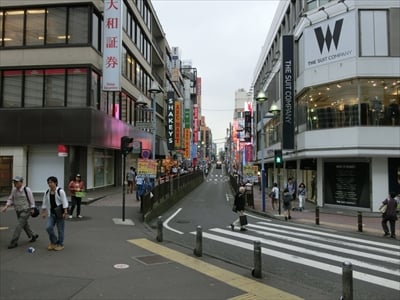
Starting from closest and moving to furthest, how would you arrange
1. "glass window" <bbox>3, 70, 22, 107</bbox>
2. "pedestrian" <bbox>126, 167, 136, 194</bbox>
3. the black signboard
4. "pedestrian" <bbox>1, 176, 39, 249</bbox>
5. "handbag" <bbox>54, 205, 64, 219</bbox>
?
"handbag" <bbox>54, 205, 64, 219</bbox>
"pedestrian" <bbox>1, 176, 39, 249</bbox>
the black signboard
"glass window" <bbox>3, 70, 22, 107</bbox>
"pedestrian" <bbox>126, 167, 136, 194</bbox>

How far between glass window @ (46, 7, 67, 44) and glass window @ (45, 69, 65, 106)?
2033mm

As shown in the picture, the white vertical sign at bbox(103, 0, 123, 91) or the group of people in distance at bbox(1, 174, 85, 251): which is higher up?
the white vertical sign at bbox(103, 0, 123, 91)

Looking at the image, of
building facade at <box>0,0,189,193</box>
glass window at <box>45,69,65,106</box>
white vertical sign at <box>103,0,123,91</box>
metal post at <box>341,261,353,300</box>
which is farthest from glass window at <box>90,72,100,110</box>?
metal post at <box>341,261,353,300</box>

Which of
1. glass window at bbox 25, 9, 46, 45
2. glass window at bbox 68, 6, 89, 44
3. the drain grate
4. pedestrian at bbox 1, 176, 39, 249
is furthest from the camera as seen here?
glass window at bbox 25, 9, 46, 45

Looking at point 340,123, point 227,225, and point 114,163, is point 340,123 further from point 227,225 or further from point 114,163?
point 114,163

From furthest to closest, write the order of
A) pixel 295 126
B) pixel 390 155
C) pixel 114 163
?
pixel 114 163
pixel 295 126
pixel 390 155

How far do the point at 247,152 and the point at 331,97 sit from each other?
41.9m

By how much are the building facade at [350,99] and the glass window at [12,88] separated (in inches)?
A: 598

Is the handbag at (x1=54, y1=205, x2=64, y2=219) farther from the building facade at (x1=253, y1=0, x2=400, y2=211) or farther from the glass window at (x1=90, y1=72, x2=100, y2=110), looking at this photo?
the glass window at (x1=90, y1=72, x2=100, y2=110)

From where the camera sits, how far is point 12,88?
25.2 meters

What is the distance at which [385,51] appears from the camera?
21.7 metres

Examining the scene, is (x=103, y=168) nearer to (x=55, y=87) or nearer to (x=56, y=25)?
(x=55, y=87)

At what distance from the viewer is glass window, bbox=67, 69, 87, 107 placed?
2480 centimetres

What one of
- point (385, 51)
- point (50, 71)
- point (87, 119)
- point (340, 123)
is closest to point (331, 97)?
point (340, 123)
